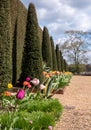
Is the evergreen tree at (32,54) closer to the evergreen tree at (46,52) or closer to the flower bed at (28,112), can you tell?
the flower bed at (28,112)

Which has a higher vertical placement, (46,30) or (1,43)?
(46,30)

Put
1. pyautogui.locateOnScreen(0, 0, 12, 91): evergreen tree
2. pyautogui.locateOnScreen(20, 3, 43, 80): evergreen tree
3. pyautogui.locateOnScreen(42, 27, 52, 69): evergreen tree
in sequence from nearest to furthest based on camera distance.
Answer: pyautogui.locateOnScreen(0, 0, 12, 91): evergreen tree
pyautogui.locateOnScreen(20, 3, 43, 80): evergreen tree
pyautogui.locateOnScreen(42, 27, 52, 69): evergreen tree

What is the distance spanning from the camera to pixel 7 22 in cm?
855

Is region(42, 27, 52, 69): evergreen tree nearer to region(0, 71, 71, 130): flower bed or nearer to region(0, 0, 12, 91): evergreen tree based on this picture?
region(0, 0, 12, 91): evergreen tree

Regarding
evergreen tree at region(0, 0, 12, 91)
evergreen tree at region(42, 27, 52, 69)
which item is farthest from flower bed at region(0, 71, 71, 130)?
evergreen tree at region(42, 27, 52, 69)

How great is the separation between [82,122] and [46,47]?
13916 mm

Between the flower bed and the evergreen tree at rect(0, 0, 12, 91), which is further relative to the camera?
the evergreen tree at rect(0, 0, 12, 91)

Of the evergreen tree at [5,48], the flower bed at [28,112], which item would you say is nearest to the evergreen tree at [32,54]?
the evergreen tree at [5,48]

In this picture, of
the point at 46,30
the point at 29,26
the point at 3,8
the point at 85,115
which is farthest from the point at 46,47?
the point at 85,115

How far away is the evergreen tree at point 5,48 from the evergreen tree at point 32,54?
9.60 feet

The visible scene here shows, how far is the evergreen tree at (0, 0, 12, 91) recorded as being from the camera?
7801 mm

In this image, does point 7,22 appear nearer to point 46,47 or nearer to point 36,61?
point 36,61

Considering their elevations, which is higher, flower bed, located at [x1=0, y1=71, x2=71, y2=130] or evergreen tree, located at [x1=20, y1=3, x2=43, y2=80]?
evergreen tree, located at [x1=20, y1=3, x2=43, y2=80]

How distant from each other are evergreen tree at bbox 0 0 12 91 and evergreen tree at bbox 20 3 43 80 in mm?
2926
